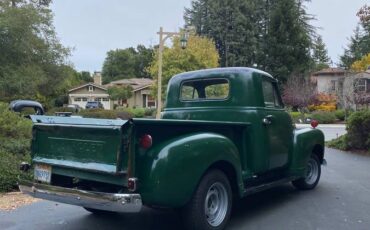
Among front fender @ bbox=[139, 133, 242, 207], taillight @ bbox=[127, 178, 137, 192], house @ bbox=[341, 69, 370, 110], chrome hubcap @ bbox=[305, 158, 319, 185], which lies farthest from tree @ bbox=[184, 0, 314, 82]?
taillight @ bbox=[127, 178, 137, 192]

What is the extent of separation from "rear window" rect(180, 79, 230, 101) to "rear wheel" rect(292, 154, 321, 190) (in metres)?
2.29

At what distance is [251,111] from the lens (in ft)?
20.2

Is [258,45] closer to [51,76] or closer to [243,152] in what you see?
[51,76]

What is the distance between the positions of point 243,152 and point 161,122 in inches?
67.8

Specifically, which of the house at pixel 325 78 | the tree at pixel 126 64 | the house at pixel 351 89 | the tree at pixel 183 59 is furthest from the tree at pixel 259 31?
Answer: the tree at pixel 126 64

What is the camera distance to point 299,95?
43938 mm

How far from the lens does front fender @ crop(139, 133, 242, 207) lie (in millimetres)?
4453

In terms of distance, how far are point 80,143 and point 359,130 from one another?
12.0m

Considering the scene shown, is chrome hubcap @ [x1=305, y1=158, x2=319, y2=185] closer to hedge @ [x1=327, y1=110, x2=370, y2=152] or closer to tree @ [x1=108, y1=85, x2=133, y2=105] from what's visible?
hedge @ [x1=327, y1=110, x2=370, y2=152]

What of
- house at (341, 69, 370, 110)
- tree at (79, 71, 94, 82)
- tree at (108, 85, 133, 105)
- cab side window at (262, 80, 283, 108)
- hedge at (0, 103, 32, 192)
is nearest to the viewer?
cab side window at (262, 80, 283, 108)

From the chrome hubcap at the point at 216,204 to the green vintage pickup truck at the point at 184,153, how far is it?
1 cm

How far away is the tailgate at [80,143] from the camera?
175 inches

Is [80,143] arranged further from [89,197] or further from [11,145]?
[11,145]

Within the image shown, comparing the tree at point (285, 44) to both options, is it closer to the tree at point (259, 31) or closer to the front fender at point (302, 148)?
the tree at point (259, 31)
